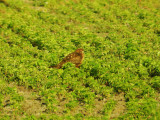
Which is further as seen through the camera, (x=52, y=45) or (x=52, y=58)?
(x=52, y=45)

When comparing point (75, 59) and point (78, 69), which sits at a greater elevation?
point (75, 59)

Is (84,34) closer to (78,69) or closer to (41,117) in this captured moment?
(78,69)

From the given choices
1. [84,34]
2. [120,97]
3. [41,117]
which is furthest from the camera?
[84,34]

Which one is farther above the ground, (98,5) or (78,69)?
(98,5)

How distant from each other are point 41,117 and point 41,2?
1064 centimetres

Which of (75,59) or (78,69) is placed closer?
(78,69)

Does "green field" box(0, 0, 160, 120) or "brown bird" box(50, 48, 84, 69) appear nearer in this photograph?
"green field" box(0, 0, 160, 120)

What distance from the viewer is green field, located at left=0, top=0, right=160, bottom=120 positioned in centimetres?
711

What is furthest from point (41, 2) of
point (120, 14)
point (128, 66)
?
point (128, 66)

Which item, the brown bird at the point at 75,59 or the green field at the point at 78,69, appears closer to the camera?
the green field at the point at 78,69

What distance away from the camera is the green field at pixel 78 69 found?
7.11 meters

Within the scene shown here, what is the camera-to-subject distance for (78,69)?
856 cm

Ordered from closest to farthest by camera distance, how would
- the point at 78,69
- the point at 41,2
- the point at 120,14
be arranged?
the point at 78,69
the point at 120,14
the point at 41,2

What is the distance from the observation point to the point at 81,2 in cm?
1700
